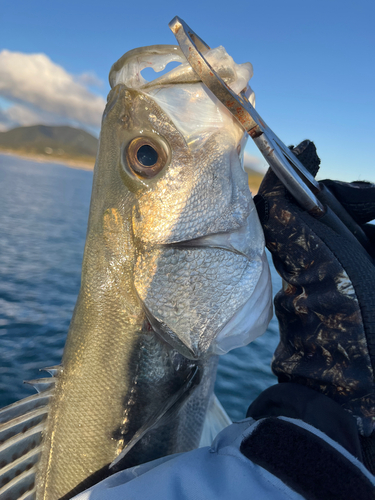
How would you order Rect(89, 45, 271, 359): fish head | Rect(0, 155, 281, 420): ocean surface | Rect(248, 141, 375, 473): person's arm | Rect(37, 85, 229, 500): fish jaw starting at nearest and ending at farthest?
Rect(248, 141, 375, 473): person's arm, Rect(89, 45, 271, 359): fish head, Rect(37, 85, 229, 500): fish jaw, Rect(0, 155, 281, 420): ocean surface

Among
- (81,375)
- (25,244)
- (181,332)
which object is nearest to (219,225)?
(181,332)

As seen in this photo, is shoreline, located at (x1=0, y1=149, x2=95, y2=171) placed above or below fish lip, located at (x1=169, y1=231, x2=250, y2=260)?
above

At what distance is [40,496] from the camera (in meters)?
1.92

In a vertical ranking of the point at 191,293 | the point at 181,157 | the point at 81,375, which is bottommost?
the point at 81,375

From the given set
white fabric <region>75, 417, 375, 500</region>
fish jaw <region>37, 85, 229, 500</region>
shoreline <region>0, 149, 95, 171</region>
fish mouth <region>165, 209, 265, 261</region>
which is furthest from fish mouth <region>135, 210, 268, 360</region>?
shoreline <region>0, 149, 95, 171</region>

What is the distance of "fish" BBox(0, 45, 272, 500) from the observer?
1.74 metres

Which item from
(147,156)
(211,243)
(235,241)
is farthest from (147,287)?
(147,156)

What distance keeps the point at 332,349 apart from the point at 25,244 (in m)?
12.2

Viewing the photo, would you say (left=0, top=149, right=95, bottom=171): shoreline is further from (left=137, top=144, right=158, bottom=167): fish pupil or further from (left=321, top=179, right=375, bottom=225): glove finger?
(left=321, top=179, right=375, bottom=225): glove finger

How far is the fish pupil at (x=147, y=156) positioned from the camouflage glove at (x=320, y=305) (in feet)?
2.08

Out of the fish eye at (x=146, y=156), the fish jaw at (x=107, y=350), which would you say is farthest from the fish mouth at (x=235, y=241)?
the fish eye at (x=146, y=156)

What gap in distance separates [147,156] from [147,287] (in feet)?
2.39

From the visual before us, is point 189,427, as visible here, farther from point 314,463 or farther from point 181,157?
point 181,157

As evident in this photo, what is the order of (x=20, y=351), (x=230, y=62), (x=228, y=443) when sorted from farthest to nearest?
(x=20, y=351) → (x=230, y=62) → (x=228, y=443)
